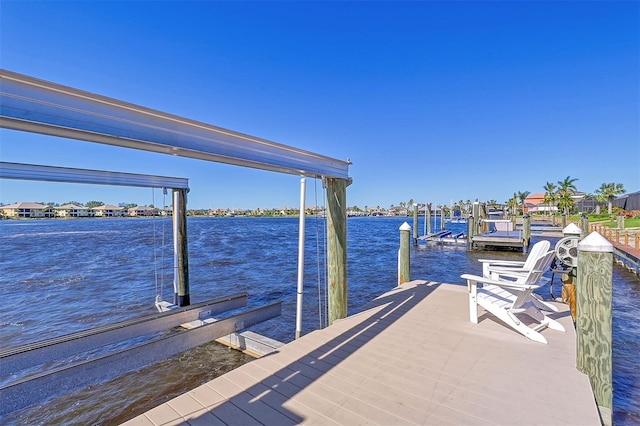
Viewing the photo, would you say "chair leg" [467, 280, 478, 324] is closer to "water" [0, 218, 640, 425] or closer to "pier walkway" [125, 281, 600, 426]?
"pier walkway" [125, 281, 600, 426]

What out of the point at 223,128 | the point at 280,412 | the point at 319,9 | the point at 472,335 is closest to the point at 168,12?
the point at 319,9

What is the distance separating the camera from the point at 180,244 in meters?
5.49

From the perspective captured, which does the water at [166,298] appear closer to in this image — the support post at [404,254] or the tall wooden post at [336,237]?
the tall wooden post at [336,237]

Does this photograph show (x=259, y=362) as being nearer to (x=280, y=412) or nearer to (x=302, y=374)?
(x=302, y=374)

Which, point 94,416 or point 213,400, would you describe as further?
point 94,416

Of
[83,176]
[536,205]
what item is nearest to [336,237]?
[83,176]

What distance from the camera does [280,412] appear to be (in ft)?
6.46

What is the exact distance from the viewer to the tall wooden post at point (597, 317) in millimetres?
2297

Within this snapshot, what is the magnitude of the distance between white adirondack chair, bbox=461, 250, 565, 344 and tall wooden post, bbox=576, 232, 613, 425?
0.72 meters

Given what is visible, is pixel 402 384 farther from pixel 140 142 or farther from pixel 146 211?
pixel 146 211

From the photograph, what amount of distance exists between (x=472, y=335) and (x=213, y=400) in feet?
Answer: 9.24

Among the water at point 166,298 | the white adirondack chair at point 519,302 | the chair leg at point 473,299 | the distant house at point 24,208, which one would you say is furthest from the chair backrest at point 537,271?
the distant house at point 24,208

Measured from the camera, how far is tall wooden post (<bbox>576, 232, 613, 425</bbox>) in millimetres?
2297

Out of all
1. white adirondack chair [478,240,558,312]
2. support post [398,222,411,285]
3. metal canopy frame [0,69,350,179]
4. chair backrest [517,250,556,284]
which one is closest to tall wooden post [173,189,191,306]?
metal canopy frame [0,69,350,179]
